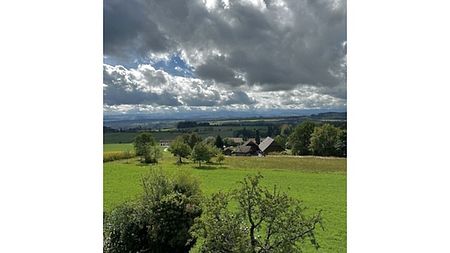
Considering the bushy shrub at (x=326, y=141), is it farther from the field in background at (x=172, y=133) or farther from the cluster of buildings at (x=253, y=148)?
the field in background at (x=172, y=133)

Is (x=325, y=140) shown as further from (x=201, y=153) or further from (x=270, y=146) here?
(x=201, y=153)

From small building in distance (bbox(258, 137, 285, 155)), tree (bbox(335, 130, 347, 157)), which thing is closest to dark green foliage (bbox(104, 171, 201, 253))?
small building in distance (bbox(258, 137, 285, 155))

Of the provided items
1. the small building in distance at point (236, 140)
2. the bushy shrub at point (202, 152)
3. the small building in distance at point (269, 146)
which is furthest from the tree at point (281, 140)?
the bushy shrub at point (202, 152)

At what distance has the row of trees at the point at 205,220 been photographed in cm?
415

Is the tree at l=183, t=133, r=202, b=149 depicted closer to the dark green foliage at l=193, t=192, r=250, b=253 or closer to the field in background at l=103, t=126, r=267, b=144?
the field in background at l=103, t=126, r=267, b=144

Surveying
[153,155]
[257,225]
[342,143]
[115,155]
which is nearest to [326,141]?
[342,143]

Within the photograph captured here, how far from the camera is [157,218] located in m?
4.56

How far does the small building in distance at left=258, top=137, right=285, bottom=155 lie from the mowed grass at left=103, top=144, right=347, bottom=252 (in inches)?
2.4

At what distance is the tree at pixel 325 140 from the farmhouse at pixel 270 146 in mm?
265
